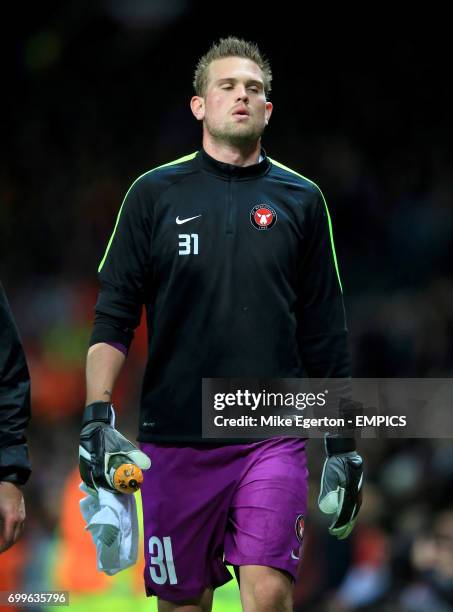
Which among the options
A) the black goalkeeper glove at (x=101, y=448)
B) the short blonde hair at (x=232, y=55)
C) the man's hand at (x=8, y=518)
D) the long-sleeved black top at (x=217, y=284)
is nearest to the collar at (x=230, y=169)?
the long-sleeved black top at (x=217, y=284)

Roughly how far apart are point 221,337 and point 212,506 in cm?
61

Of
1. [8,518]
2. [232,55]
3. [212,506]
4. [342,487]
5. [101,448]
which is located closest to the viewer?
[8,518]

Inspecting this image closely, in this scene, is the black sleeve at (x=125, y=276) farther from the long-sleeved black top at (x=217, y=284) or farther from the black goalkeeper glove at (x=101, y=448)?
the black goalkeeper glove at (x=101, y=448)

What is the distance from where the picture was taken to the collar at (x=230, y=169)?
5.07 m

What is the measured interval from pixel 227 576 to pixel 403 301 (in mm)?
4922

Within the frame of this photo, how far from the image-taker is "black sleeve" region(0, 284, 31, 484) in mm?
4324

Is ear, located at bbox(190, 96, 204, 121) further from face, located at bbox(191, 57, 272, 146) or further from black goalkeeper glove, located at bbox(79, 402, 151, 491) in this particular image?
black goalkeeper glove, located at bbox(79, 402, 151, 491)

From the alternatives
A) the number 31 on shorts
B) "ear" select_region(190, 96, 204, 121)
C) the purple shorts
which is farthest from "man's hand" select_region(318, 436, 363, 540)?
"ear" select_region(190, 96, 204, 121)

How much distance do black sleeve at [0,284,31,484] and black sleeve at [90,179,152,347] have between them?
1.85ft

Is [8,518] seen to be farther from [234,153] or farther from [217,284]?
[234,153]

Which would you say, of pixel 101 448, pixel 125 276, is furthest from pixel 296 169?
pixel 101 448

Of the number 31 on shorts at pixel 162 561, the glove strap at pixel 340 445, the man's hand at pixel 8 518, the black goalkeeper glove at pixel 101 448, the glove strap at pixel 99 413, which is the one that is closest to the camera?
the man's hand at pixel 8 518

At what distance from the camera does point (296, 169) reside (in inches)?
424

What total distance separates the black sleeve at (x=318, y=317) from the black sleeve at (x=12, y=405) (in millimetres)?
1176
